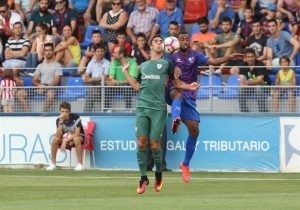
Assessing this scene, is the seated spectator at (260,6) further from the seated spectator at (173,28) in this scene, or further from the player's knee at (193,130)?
the player's knee at (193,130)

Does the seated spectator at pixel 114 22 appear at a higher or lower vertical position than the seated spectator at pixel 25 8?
lower

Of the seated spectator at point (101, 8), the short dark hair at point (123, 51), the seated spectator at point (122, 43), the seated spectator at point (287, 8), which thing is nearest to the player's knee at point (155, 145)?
the short dark hair at point (123, 51)

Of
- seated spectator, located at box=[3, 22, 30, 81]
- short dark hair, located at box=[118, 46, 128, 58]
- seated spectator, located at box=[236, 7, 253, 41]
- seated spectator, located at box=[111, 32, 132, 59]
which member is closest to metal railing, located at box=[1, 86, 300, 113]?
Answer: short dark hair, located at box=[118, 46, 128, 58]

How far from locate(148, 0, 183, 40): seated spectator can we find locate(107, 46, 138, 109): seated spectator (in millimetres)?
1971

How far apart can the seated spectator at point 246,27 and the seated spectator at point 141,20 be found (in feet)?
7.81

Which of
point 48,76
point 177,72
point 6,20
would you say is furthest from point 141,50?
point 177,72

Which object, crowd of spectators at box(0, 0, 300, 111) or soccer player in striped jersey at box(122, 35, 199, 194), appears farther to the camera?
crowd of spectators at box(0, 0, 300, 111)

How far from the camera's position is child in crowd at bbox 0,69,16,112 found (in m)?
24.2

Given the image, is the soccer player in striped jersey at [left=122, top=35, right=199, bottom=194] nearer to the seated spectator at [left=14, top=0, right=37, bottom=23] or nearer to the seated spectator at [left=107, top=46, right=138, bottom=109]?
the seated spectator at [left=107, top=46, right=138, bottom=109]

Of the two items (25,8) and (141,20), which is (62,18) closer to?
(25,8)

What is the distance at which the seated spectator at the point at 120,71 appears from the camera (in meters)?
23.7

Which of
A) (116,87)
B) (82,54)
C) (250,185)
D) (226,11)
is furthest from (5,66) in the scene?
(250,185)

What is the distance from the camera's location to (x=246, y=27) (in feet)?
84.3

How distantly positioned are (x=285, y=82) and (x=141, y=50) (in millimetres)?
4134
